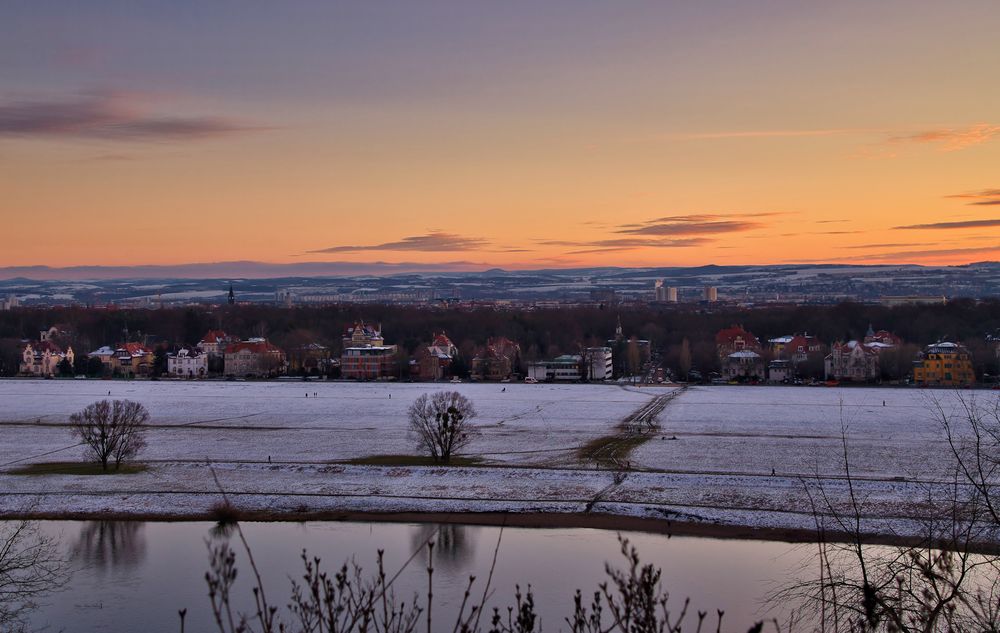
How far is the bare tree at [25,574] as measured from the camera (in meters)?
13.4

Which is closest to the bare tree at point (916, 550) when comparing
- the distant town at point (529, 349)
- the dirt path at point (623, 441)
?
the dirt path at point (623, 441)

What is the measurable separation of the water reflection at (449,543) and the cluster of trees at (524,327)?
5099 centimetres

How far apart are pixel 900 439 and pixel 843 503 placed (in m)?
12.1

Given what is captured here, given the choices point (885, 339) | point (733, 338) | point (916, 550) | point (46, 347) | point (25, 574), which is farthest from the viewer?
point (46, 347)

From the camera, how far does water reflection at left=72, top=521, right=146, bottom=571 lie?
17.1 metres

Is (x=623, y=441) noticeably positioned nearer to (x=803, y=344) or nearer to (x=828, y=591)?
(x=828, y=591)

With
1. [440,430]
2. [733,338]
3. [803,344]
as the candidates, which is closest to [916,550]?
[440,430]

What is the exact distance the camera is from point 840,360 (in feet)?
222

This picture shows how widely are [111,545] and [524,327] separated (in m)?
75.6

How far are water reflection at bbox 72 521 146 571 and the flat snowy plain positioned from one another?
1.17 m

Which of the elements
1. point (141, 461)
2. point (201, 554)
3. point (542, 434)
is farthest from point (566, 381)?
point (201, 554)

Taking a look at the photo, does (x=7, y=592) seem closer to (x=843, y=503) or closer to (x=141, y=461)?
(x=141, y=461)

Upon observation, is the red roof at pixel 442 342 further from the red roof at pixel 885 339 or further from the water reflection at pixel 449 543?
the water reflection at pixel 449 543

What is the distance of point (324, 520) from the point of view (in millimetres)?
20719
